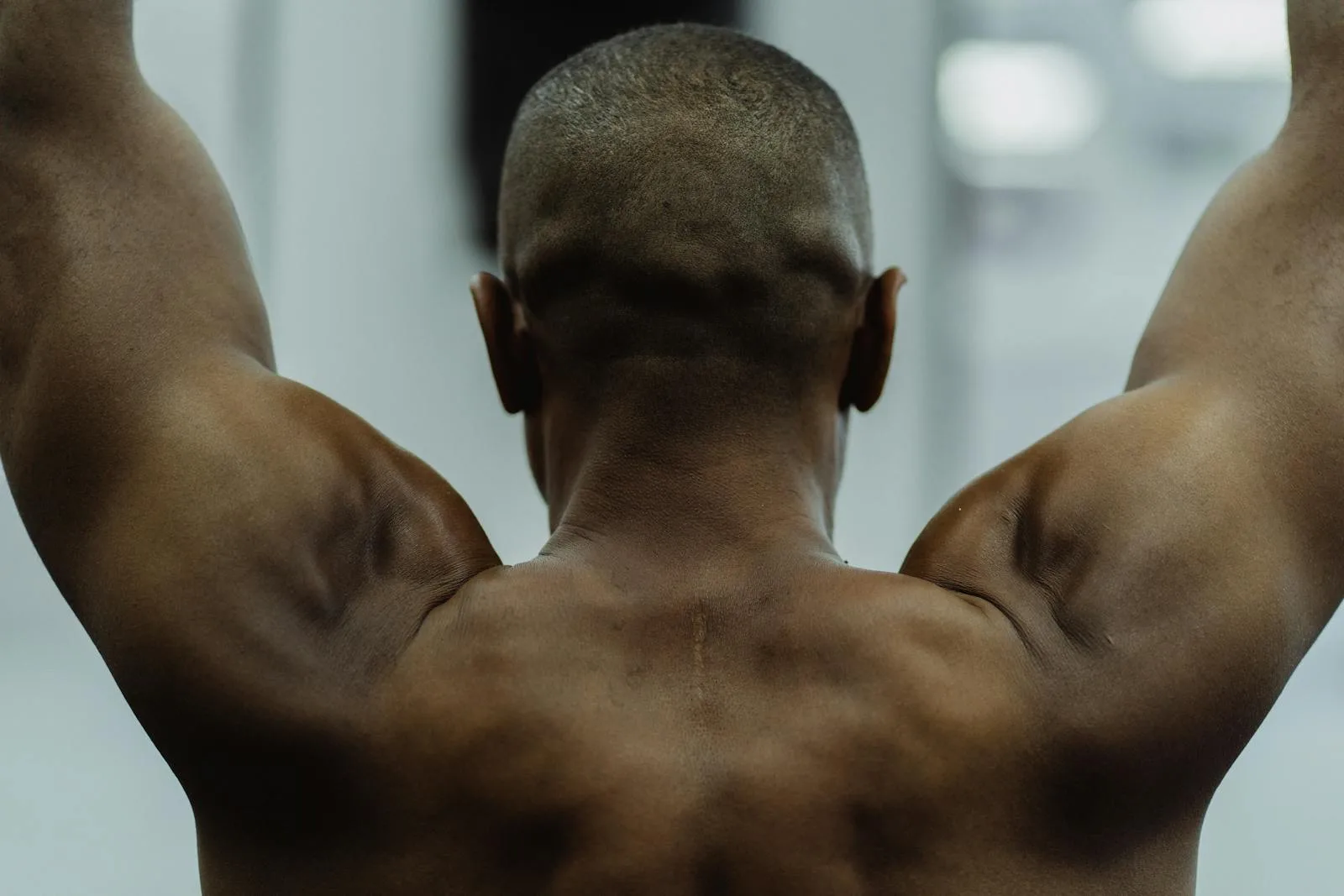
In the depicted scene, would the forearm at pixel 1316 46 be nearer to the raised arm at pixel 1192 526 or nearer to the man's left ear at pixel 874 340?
the raised arm at pixel 1192 526

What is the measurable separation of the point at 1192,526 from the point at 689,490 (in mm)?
273

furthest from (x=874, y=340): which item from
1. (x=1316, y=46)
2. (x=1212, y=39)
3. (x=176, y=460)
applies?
(x=1212, y=39)

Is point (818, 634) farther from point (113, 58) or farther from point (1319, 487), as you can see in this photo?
point (113, 58)

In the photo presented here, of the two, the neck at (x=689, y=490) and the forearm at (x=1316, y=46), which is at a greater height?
the forearm at (x=1316, y=46)

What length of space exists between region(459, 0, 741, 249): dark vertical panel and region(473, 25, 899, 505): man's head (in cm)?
168

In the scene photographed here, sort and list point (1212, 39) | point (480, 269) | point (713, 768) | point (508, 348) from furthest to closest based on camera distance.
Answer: point (1212, 39), point (480, 269), point (508, 348), point (713, 768)

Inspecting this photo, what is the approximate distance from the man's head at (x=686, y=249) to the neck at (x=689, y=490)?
1cm

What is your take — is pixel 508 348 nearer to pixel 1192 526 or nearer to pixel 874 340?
pixel 874 340

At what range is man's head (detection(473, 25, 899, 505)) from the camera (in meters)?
0.87

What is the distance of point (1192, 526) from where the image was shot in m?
0.81

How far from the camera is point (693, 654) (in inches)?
31.2

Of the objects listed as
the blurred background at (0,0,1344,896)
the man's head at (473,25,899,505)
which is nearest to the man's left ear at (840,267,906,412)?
the man's head at (473,25,899,505)

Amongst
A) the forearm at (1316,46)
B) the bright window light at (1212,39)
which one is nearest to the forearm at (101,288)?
the forearm at (1316,46)

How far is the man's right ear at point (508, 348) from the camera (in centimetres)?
96
